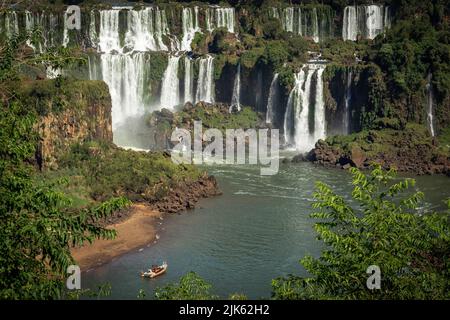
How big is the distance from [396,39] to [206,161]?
24.2 metres

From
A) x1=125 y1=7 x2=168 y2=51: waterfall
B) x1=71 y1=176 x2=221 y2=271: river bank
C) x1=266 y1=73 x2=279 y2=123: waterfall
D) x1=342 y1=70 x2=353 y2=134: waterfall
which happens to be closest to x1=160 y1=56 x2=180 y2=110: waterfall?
x1=125 y1=7 x2=168 y2=51: waterfall

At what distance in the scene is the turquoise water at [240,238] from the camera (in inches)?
1596

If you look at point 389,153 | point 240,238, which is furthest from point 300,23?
point 240,238

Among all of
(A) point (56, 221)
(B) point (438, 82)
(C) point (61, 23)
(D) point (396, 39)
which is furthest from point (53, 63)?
(C) point (61, 23)

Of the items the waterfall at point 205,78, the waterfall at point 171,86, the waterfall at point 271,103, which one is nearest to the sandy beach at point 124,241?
the waterfall at point 271,103

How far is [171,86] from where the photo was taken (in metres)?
85.6

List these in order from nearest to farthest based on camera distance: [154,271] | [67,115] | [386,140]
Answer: [154,271] → [67,115] → [386,140]

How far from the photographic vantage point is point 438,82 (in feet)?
243

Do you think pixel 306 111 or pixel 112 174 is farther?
pixel 306 111

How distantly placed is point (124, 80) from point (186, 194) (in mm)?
30026

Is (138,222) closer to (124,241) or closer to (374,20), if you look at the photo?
(124,241)

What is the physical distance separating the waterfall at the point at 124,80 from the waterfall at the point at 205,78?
592 centimetres

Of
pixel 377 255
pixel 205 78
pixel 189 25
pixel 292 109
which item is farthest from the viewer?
pixel 189 25

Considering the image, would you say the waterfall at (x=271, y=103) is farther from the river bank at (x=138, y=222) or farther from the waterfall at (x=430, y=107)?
the river bank at (x=138, y=222)
